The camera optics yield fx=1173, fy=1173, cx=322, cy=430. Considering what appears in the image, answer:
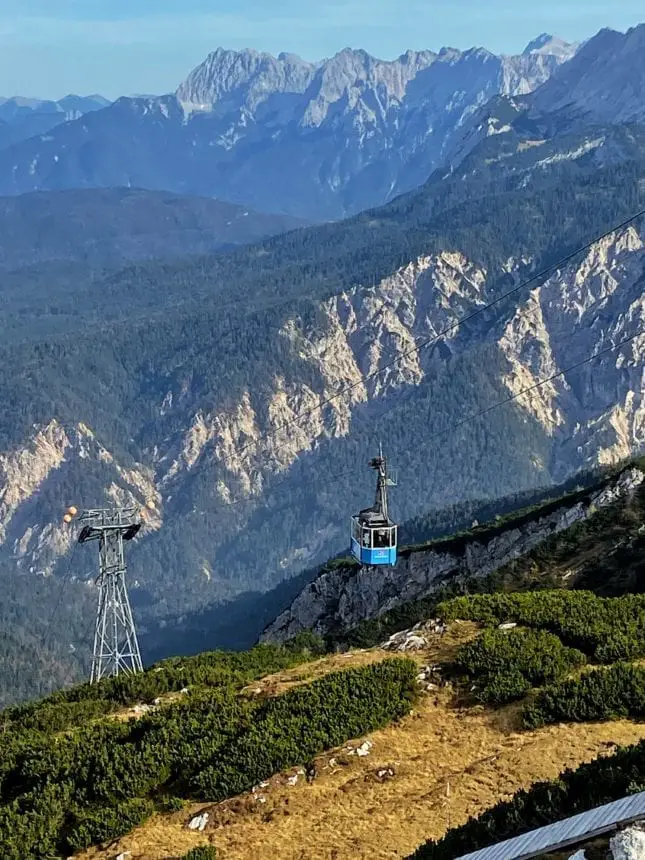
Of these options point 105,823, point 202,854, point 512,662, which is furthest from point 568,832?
point 512,662

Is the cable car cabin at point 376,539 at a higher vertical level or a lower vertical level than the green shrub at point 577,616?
higher

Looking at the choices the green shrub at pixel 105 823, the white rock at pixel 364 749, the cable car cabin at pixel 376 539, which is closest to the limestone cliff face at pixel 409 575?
the cable car cabin at pixel 376 539

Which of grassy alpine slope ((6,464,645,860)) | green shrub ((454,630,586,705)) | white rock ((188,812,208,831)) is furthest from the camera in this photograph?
green shrub ((454,630,586,705))

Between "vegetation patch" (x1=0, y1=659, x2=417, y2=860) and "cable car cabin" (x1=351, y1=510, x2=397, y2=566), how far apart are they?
895 inches

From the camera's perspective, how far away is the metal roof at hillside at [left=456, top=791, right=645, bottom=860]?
19859 millimetres

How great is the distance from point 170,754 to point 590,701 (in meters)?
11.3

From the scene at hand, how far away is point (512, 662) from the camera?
112 ft

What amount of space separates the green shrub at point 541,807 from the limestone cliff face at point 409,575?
5421cm

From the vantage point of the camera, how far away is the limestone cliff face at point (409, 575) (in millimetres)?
81438

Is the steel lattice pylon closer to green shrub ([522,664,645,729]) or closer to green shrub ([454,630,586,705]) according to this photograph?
green shrub ([454,630,586,705])

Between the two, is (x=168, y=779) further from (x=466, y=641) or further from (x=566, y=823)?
(x=566, y=823)

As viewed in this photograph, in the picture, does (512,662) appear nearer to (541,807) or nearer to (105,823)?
(541,807)

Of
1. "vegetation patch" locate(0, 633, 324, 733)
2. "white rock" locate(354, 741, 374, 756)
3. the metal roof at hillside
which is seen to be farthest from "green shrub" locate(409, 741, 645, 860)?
"vegetation patch" locate(0, 633, 324, 733)

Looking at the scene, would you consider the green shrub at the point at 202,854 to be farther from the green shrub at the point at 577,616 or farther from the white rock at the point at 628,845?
the green shrub at the point at 577,616
